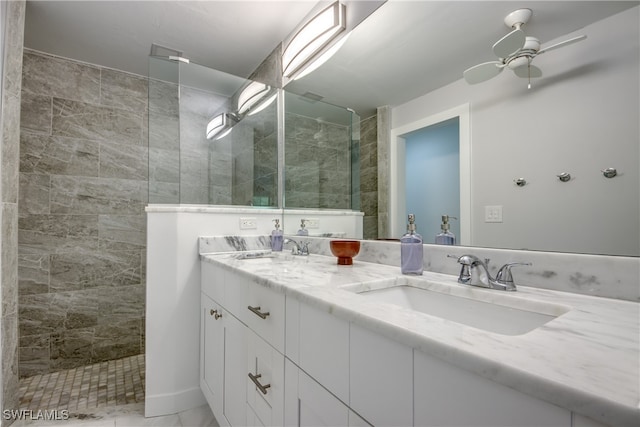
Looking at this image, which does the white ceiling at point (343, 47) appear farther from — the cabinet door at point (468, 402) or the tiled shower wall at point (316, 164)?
the cabinet door at point (468, 402)

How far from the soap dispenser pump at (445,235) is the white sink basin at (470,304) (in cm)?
22

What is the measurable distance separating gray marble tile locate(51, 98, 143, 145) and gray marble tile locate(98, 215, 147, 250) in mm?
657

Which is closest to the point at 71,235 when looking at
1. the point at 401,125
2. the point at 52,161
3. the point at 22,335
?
the point at 52,161

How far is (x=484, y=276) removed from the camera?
85 cm

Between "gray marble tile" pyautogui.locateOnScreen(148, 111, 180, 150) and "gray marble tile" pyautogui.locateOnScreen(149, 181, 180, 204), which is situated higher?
"gray marble tile" pyautogui.locateOnScreen(148, 111, 180, 150)

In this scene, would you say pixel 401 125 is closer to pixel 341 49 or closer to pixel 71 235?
pixel 341 49

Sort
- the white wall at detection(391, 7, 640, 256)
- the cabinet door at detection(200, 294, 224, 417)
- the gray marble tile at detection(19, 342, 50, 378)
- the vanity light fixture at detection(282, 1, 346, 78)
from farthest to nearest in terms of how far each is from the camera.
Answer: the gray marble tile at detection(19, 342, 50, 378), the vanity light fixture at detection(282, 1, 346, 78), the cabinet door at detection(200, 294, 224, 417), the white wall at detection(391, 7, 640, 256)

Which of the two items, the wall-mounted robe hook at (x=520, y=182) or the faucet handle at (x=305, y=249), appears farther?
the faucet handle at (x=305, y=249)

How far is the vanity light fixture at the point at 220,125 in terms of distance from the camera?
8.46 ft

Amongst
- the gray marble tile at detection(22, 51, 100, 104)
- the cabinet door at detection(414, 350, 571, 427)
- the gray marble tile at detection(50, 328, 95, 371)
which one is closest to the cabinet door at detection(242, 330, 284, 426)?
the cabinet door at detection(414, 350, 571, 427)

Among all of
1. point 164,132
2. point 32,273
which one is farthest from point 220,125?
point 32,273

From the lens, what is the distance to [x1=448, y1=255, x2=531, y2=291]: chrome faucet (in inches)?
32.4

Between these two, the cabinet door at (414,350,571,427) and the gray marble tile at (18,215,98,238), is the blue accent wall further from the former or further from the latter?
the gray marble tile at (18,215,98,238)

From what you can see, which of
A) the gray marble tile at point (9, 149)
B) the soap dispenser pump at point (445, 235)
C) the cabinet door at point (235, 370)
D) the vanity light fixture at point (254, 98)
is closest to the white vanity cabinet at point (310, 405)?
the cabinet door at point (235, 370)
